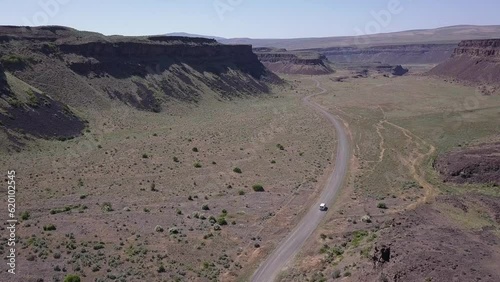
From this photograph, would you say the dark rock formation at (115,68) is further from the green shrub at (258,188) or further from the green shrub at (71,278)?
the green shrub at (71,278)

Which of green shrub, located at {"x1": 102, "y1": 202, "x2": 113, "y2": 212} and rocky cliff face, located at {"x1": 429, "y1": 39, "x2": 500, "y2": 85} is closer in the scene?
green shrub, located at {"x1": 102, "y1": 202, "x2": 113, "y2": 212}

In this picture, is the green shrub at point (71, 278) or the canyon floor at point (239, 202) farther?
the canyon floor at point (239, 202)

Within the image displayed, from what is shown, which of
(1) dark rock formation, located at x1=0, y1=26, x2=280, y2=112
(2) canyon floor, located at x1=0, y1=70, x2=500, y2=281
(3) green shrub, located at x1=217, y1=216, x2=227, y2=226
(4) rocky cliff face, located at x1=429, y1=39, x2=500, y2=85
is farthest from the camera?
(4) rocky cliff face, located at x1=429, y1=39, x2=500, y2=85

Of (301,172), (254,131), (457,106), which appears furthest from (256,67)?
(301,172)

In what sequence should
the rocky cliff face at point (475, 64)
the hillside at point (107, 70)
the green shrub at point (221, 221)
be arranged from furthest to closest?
the rocky cliff face at point (475, 64) < the hillside at point (107, 70) < the green shrub at point (221, 221)

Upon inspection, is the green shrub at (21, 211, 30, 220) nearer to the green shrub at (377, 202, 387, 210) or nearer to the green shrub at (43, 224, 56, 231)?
the green shrub at (43, 224, 56, 231)

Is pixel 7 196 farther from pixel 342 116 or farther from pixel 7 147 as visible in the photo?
pixel 342 116

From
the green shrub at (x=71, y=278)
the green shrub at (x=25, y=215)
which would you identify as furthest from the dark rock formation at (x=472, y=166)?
the green shrub at (x=25, y=215)

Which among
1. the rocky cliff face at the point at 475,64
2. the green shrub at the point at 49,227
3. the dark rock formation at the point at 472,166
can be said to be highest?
the rocky cliff face at the point at 475,64

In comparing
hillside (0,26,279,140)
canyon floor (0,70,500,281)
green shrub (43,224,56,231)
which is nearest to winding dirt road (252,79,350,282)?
canyon floor (0,70,500,281)
